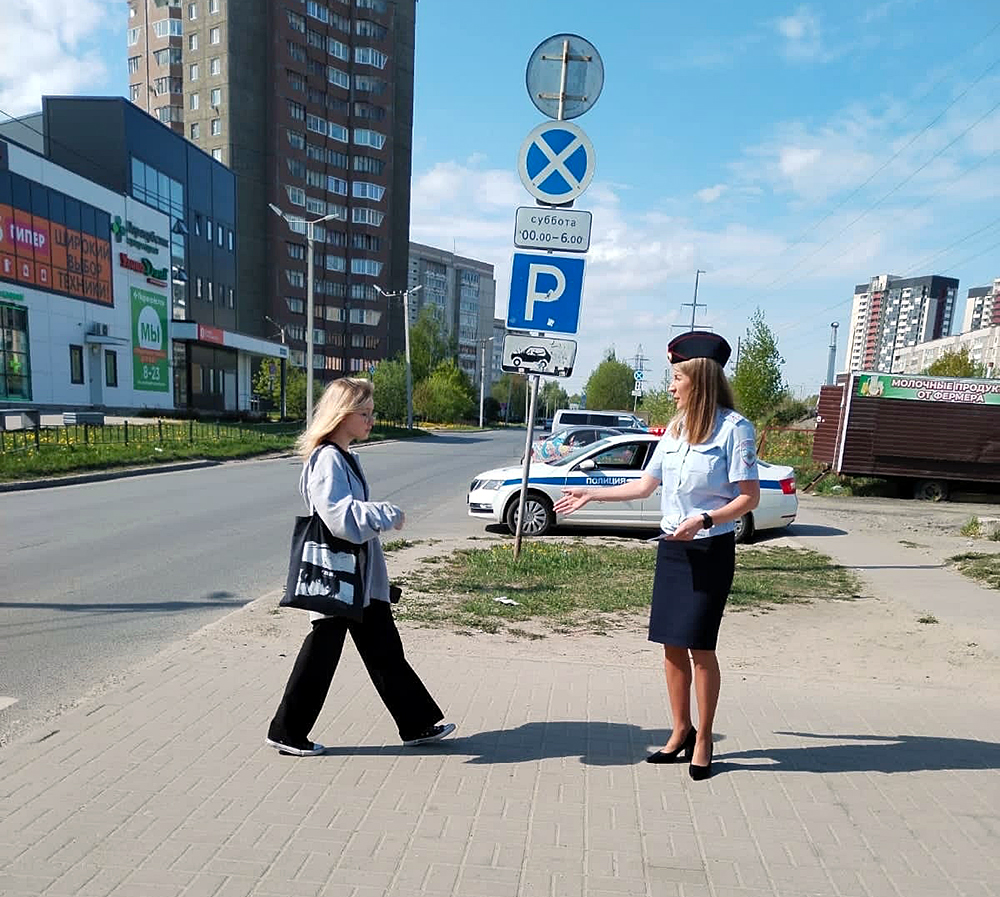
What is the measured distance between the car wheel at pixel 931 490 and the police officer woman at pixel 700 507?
53.4 feet

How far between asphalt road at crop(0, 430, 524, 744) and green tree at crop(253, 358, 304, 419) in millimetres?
26417

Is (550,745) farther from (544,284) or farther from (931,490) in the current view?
(931,490)

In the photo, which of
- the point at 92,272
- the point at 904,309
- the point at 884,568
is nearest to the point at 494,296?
the point at 904,309

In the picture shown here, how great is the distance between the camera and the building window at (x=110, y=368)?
3384 cm

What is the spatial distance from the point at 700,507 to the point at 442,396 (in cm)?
5682

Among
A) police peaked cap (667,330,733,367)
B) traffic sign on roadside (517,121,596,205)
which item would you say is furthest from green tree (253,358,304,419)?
police peaked cap (667,330,733,367)

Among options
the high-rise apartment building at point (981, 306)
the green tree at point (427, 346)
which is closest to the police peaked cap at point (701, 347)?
the green tree at point (427, 346)

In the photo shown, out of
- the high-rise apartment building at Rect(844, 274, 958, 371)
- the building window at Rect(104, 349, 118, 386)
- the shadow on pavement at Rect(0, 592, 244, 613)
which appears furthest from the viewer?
the high-rise apartment building at Rect(844, 274, 958, 371)

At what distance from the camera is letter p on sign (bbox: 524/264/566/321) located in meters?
6.78

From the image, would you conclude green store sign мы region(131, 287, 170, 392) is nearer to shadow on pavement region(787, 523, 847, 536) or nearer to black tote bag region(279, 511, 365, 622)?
shadow on pavement region(787, 523, 847, 536)

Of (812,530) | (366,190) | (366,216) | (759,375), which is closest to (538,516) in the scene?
(812,530)

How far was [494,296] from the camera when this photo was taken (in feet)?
469

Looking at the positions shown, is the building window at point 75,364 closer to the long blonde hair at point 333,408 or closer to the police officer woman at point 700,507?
the long blonde hair at point 333,408

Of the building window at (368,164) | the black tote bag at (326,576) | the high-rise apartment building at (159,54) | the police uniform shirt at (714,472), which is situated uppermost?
the high-rise apartment building at (159,54)
